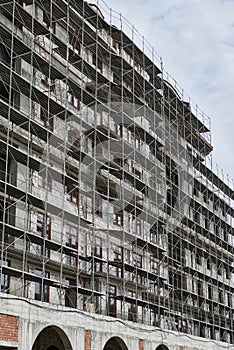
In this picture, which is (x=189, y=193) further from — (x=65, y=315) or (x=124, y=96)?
(x=65, y=315)

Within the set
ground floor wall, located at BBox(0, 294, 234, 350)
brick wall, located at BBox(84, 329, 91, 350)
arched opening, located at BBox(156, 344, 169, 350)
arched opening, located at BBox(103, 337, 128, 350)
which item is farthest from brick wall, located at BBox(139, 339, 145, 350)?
brick wall, located at BBox(84, 329, 91, 350)

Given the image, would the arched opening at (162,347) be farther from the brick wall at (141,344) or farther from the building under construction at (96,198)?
the brick wall at (141,344)

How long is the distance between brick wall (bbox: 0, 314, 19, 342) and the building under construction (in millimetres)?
42

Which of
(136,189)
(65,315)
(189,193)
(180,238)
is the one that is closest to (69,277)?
(65,315)

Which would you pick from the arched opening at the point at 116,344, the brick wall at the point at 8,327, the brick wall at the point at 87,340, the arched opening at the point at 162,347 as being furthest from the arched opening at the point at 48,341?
the arched opening at the point at 162,347

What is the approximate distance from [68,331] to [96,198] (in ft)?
30.6

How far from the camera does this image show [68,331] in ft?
77.7

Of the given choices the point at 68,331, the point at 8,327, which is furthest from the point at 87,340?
the point at 8,327

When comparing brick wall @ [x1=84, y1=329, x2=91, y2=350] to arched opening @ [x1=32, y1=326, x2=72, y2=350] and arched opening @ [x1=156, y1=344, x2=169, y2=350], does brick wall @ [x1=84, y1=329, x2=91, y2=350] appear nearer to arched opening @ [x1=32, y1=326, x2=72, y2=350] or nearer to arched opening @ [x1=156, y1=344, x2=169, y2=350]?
arched opening @ [x1=32, y1=326, x2=72, y2=350]

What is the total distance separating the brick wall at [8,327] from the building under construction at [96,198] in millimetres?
42

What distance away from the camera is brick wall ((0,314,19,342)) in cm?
2047

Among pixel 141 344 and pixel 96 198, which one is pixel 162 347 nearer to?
pixel 141 344

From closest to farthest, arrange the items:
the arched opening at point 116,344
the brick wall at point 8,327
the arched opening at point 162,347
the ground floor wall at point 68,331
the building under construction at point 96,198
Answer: the brick wall at point 8,327 < the ground floor wall at point 68,331 < the building under construction at point 96,198 < the arched opening at point 116,344 < the arched opening at point 162,347

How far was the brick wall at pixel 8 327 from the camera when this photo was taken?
2047cm
